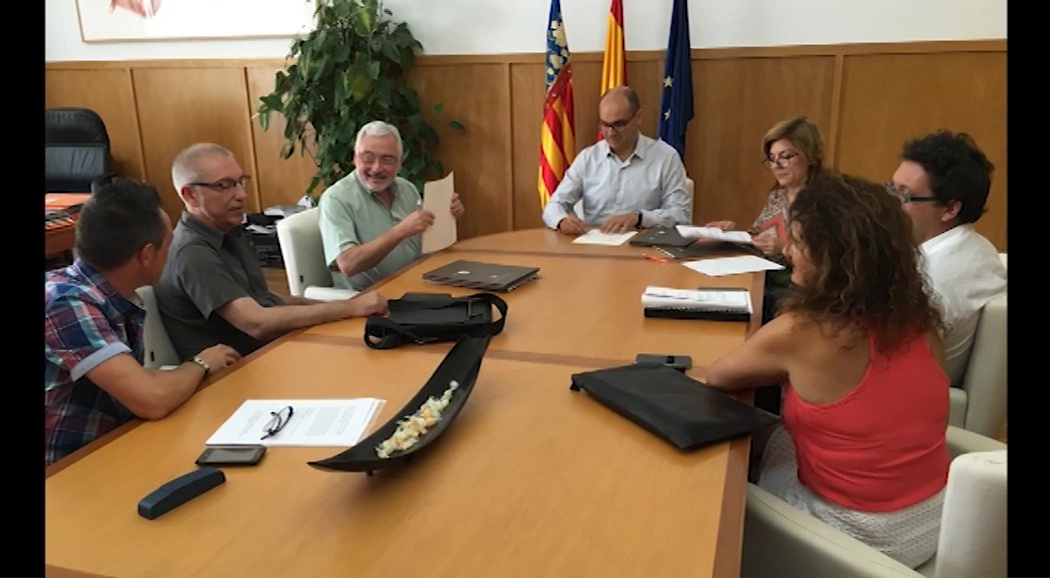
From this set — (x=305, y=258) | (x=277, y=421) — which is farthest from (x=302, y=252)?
(x=277, y=421)

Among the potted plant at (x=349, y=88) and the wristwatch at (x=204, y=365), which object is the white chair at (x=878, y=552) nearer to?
the wristwatch at (x=204, y=365)

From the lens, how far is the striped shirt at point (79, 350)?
1.45 meters

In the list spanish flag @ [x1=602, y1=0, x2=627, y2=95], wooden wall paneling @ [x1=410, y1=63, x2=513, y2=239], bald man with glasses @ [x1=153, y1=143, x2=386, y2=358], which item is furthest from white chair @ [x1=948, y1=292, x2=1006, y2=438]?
wooden wall paneling @ [x1=410, y1=63, x2=513, y2=239]

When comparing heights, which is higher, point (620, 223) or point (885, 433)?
point (620, 223)

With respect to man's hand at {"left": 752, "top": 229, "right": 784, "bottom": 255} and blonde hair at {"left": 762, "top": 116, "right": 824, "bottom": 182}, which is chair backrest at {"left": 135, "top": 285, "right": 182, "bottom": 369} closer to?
man's hand at {"left": 752, "top": 229, "right": 784, "bottom": 255}

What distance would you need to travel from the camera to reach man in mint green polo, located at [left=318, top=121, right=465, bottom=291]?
267 cm

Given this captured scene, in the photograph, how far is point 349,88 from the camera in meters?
4.42

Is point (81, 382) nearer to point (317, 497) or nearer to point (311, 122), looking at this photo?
point (317, 497)

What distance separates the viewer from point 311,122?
4.68 m

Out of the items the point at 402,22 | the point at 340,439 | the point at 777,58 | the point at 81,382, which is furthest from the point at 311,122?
the point at 340,439

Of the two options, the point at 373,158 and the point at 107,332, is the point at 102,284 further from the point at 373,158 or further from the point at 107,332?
the point at 373,158

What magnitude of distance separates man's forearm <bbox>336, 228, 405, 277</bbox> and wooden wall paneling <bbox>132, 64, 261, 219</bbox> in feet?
10.2

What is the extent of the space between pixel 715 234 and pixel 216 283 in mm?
1718

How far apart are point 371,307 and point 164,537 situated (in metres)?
1.05
